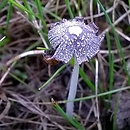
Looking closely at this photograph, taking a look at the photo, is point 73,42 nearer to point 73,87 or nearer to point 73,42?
point 73,42

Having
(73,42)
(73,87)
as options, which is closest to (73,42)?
(73,42)

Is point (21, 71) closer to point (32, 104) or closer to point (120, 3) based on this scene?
point (32, 104)

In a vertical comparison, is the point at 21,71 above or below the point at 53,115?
above

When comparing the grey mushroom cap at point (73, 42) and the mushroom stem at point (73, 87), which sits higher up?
the grey mushroom cap at point (73, 42)

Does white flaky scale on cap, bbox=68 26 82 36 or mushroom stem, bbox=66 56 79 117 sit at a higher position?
white flaky scale on cap, bbox=68 26 82 36

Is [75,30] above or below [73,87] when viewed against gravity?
above

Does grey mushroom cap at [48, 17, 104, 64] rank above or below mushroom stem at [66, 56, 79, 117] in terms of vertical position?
above

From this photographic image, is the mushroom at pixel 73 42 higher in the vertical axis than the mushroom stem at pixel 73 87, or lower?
higher

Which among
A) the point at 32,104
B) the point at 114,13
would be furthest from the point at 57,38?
the point at 114,13
